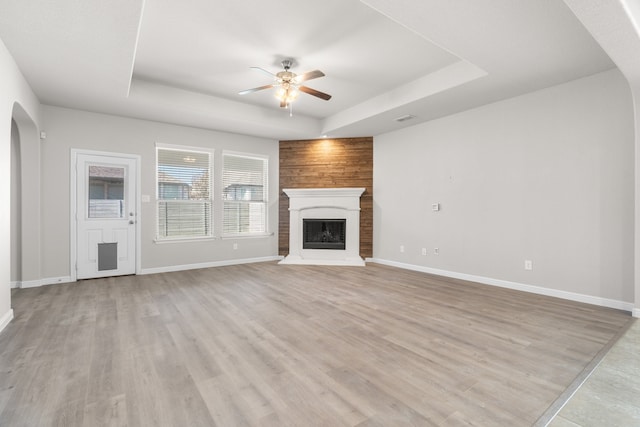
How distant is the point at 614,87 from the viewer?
3451 millimetres

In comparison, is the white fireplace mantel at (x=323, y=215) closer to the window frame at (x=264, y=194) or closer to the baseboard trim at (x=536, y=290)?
the window frame at (x=264, y=194)

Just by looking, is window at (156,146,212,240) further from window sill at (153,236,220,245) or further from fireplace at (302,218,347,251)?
fireplace at (302,218,347,251)

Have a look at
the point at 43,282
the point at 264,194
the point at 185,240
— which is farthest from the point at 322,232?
the point at 43,282

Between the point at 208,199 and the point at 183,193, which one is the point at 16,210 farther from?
the point at 208,199

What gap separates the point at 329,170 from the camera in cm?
668

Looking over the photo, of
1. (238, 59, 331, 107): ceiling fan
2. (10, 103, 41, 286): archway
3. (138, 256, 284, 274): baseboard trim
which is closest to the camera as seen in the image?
(238, 59, 331, 107): ceiling fan

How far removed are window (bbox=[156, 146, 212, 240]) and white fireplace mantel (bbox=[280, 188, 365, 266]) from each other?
5.55 ft

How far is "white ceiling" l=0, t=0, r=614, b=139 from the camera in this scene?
8.23 feet

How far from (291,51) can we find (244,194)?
347cm

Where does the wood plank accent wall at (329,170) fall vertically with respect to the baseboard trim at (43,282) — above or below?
above

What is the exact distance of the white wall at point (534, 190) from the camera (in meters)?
3.47

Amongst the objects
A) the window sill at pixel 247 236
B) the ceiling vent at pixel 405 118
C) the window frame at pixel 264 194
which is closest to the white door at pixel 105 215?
the window frame at pixel 264 194

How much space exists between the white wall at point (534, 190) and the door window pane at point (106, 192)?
5101 mm

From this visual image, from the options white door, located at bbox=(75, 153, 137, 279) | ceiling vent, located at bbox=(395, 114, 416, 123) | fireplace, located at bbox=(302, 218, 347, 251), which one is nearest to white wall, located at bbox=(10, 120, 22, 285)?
white door, located at bbox=(75, 153, 137, 279)
